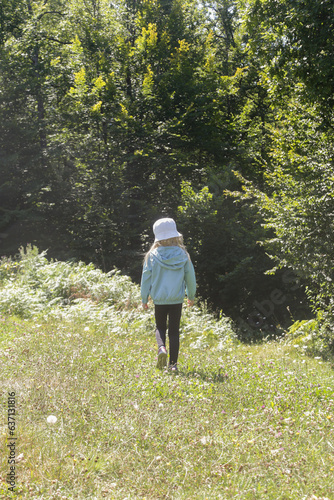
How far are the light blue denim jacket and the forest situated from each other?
30.5 feet

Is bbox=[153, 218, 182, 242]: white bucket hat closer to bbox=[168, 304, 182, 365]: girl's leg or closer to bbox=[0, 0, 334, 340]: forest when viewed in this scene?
bbox=[168, 304, 182, 365]: girl's leg

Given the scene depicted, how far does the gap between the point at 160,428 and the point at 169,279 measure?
233 centimetres

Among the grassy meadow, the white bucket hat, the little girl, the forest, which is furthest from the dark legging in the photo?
the forest

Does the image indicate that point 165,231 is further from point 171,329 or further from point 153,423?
point 153,423

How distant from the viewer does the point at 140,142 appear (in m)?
20.8

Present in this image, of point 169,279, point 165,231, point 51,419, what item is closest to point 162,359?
point 169,279

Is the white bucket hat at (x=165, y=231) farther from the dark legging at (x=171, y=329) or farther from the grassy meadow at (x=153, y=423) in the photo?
the grassy meadow at (x=153, y=423)

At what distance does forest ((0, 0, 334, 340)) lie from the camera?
16734 millimetres

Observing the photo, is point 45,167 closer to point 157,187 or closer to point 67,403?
point 157,187

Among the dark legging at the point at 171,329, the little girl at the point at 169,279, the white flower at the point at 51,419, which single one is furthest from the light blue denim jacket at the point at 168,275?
the white flower at the point at 51,419

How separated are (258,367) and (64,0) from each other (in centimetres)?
2716

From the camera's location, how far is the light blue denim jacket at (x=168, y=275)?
5.91 metres

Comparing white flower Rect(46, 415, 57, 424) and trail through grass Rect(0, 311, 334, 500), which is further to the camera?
white flower Rect(46, 415, 57, 424)

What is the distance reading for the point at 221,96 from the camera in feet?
74.3
